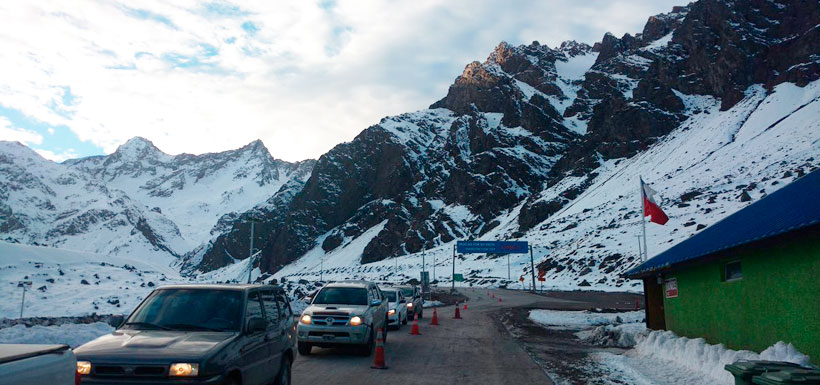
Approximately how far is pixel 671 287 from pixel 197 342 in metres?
13.6

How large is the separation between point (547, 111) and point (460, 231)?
195 feet

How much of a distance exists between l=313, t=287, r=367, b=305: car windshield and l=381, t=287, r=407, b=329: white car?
18.2 feet

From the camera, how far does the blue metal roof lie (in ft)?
30.1

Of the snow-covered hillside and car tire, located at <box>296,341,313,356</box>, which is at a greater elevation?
the snow-covered hillside

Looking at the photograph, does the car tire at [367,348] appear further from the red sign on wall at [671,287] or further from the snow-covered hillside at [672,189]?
the snow-covered hillside at [672,189]

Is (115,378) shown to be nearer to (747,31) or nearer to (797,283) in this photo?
(797,283)

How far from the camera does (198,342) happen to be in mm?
6430

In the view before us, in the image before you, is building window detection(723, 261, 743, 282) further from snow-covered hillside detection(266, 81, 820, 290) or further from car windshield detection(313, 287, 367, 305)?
snow-covered hillside detection(266, 81, 820, 290)

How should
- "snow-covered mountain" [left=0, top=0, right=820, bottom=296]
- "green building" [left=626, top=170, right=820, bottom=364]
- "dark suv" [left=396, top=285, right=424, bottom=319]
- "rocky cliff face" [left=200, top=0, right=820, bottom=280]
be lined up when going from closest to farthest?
"green building" [left=626, top=170, right=820, bottom=364] < "dark suv" [left=396, top=285, right=424, bottom=319] < "snow-covered mountain" [left=0, top=0, right=820, bottom=296] < "rocky cliff face" [left=200, top=0, right=820, bottom=280]

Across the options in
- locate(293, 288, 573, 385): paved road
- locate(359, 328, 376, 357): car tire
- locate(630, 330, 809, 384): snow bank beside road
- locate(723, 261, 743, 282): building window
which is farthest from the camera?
locate(359, 328, 376, 357): car tire

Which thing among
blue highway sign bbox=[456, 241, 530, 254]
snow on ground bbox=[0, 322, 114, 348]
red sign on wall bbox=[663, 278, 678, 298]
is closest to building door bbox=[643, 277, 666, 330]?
red sign on wall bbox=[663, 278, 678, 298]

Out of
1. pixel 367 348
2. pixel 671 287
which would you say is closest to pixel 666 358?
pixel 671 287

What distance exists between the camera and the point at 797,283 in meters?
9.17

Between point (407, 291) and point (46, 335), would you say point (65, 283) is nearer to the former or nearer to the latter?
point (407, 291)
